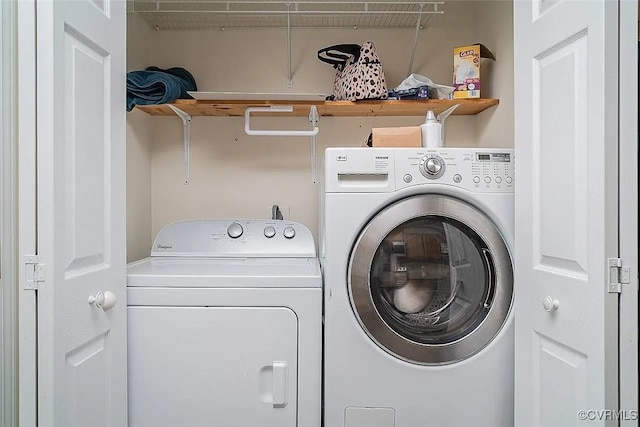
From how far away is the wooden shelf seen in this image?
1913mm

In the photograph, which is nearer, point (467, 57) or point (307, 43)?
point (467, 57)

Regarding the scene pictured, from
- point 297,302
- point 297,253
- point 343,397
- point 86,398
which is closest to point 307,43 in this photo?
point 297,253

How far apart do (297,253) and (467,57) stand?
1.17 m

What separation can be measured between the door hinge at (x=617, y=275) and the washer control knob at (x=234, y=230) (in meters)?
1.40

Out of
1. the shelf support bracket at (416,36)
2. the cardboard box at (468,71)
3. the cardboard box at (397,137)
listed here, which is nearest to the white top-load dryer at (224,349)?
the cardboard box at (397,137)

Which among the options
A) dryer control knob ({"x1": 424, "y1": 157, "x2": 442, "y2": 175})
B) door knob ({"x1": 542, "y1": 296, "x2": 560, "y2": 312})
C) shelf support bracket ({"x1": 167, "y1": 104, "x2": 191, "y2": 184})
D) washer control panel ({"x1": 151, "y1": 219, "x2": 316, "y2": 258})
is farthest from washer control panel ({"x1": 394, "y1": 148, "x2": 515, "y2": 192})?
shelf support bracket ({"x1": 167, "y1": 104, "x2": 191, "y2": 184})

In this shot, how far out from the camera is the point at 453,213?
149 cm

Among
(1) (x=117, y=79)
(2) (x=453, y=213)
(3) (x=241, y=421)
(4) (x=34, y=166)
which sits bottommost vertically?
(3) (x=241, y=421)

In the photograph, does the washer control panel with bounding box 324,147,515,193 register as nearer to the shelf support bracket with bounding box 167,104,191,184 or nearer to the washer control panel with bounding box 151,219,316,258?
the washer control panel with bounding box 151,219,316,258

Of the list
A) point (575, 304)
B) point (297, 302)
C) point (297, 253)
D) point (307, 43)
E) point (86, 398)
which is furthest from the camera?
point (307, 43)

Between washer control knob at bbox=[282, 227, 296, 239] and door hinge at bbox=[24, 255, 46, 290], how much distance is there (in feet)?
3.44

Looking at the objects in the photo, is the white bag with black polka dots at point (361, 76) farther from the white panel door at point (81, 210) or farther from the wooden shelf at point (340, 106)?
the white panel door at point (81, 210)

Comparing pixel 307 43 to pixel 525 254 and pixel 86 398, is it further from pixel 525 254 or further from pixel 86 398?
pixel 86 398

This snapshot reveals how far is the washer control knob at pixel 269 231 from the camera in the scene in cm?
192
